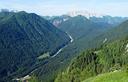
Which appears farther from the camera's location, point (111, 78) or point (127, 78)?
point (111, 78)

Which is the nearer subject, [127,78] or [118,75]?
[127,78]

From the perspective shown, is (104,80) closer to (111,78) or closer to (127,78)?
(111,78)

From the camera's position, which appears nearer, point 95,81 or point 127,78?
point 127,78

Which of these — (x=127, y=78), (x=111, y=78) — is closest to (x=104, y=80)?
(x=111, y=78)

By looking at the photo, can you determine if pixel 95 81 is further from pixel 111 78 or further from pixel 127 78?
pixel 127 78

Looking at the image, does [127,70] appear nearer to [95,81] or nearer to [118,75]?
[118,75]
